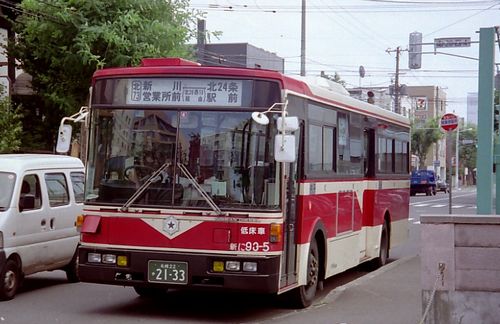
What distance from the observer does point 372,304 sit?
11.4 metres

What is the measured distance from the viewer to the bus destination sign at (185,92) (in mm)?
10133

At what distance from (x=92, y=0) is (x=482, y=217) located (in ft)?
50.9

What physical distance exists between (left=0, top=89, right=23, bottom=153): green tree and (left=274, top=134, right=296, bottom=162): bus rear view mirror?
41.5 feet

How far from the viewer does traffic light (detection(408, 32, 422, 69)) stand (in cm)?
3453

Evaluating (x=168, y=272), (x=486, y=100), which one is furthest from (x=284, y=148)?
(x=486, y=100)

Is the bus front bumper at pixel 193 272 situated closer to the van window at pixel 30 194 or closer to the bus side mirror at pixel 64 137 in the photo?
the bus side mirror at pixel 64 137

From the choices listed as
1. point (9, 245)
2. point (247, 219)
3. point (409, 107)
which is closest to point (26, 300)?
point (9, 245)

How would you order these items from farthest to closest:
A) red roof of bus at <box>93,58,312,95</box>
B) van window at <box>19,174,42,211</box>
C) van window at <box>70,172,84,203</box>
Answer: van window at <box>70,172,84,203</box> → van window at <box>19,174,42,211</box> → red roof of bus at <box>93,58,312,95</box>

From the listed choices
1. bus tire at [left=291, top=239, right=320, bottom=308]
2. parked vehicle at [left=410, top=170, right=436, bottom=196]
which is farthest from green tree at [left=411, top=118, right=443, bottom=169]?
bus tire at [left=291, top=239, right=320, bottom=308]

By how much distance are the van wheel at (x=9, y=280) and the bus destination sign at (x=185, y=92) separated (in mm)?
3227

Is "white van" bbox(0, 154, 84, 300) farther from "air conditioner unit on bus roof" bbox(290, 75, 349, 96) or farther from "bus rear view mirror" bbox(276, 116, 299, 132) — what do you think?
"bus rear view mirror" bbox(276, 116, 299, 132)

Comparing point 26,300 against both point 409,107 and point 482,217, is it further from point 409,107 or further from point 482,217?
point 409,107

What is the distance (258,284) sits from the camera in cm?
971

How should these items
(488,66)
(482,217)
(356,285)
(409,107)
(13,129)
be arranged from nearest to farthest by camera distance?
1. (482,217)
2. (356,285)
3. (488,66)
4. (13,129)
5. (409,107)
